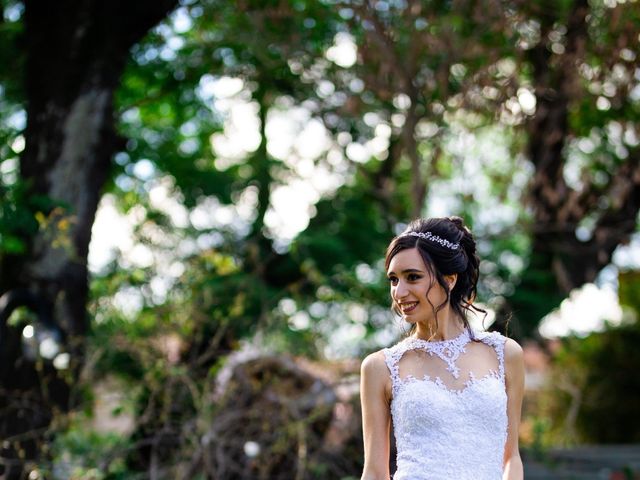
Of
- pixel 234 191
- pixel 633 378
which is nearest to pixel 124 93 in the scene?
pixel 234 191

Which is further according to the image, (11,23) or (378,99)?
(378,99)

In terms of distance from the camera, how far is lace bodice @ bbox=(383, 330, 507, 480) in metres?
3.49

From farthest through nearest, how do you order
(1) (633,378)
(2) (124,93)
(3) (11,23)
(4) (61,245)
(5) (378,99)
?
(1) (633,378)
(2) (124,93)
(5) (378,99)
(3) (11,23)
(4) (61,245)

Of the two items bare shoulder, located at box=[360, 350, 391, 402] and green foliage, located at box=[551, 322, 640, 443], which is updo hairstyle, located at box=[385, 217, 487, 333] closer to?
bare shoulder, located at box=[360, 350, 391, 402]

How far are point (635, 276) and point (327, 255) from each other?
6710mm

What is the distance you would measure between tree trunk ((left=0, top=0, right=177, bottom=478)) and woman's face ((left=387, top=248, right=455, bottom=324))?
501 cm

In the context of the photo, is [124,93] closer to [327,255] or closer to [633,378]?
[327,255]

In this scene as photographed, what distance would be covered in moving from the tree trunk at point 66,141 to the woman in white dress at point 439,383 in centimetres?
497

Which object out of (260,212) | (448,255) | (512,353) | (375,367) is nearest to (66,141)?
(260,212)

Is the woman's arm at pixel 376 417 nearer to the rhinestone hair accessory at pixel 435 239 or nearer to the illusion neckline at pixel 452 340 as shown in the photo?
the illusion neckline at pixel 452 340

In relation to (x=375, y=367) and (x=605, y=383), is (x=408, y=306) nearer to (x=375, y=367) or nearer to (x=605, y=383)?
(x=375, y=367)

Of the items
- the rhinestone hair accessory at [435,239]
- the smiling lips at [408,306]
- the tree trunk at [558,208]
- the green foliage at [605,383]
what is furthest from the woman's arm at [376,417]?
the green foliage at [605,383]

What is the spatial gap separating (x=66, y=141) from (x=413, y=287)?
5795 millimetres

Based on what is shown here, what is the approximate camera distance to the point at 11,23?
9.64 meters
